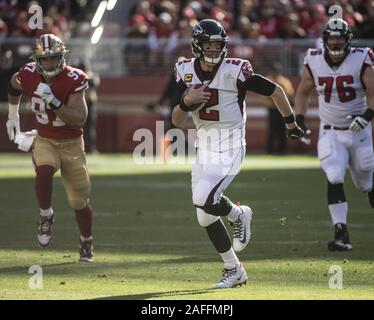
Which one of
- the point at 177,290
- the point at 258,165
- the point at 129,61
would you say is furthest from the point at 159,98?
the point at 177,290

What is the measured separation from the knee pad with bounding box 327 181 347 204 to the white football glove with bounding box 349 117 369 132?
22.0 inches

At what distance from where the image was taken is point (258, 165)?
2075 centimetres

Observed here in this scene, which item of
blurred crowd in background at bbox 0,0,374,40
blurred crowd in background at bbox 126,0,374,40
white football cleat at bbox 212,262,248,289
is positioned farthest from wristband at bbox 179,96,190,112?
blurred crowd in background at bbox 126,0,374,40

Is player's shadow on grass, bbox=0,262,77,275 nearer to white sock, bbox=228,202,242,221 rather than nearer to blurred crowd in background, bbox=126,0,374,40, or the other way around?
white sock, bbox=228,202,242,221

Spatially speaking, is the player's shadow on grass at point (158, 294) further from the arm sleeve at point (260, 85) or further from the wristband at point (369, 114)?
the wristband at point (369, 114)

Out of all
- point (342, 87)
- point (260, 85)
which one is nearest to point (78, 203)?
point (260, 85)

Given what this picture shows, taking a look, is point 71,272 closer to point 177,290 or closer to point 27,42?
point 177,290

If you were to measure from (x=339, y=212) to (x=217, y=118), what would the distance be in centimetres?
231

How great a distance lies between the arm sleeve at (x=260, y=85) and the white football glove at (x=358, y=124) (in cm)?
208

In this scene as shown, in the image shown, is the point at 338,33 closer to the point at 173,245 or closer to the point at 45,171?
the point at 173,245

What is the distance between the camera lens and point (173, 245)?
11016mm

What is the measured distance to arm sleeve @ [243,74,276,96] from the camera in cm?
862

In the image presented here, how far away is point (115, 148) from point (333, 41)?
48.8ft

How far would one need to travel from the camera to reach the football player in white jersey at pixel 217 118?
335 inches
